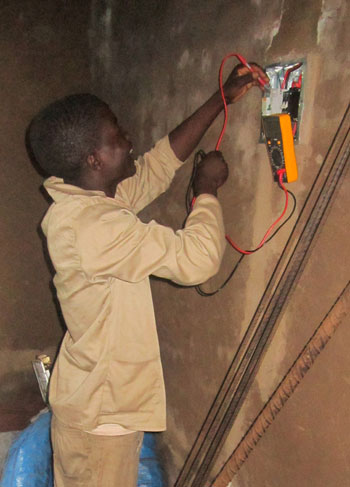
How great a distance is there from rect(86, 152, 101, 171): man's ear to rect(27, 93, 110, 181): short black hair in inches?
0.4

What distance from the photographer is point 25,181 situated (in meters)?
2.18

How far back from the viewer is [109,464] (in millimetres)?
1309

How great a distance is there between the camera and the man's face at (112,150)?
113 cm

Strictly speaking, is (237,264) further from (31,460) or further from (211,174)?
(31,460)

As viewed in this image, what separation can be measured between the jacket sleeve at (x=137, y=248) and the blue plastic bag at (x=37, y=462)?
1.24 meters

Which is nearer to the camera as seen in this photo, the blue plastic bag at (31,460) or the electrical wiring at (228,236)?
the electrical wiring at (228,236)

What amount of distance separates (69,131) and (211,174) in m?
0.41

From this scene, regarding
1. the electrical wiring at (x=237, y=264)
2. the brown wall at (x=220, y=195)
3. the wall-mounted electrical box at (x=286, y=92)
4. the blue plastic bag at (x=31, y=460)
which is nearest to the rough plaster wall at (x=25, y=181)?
the brown wall at (x=220, y=195)

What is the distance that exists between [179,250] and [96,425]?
59 centimetres

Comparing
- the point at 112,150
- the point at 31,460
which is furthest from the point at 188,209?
the point at 31,460

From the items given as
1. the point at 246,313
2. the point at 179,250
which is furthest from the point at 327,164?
the point at 246,313

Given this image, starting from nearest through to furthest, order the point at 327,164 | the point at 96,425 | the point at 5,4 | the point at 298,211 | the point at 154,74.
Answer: the point at 327,164 < the point at 298,211 < the point at 96,425 < the point at 154,74 < the point at 5,4

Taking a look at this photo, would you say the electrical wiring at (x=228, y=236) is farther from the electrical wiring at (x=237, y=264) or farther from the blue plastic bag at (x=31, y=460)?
the blue plastic bag at (x=31, y=460)

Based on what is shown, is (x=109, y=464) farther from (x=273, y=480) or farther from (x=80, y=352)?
(x=273, y=480)
